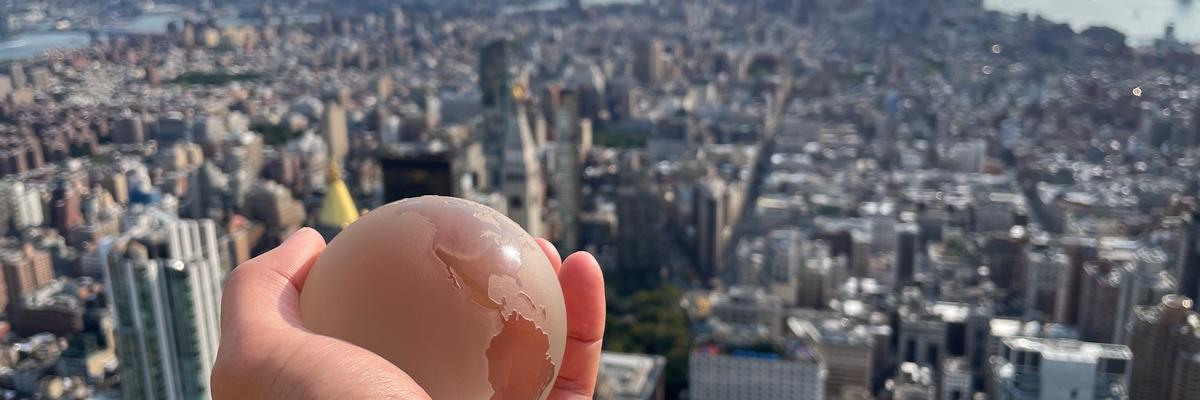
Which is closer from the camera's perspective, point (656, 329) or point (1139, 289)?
point (1139, 289)

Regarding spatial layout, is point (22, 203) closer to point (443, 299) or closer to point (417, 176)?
point (417, 176)

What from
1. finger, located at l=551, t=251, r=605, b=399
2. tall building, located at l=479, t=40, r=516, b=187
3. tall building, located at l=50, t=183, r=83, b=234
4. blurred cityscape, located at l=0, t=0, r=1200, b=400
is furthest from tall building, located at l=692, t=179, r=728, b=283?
finger, located at l=551, t=251, r=605, b=399

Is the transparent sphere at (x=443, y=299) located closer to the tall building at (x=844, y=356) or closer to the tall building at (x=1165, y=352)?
the tall building at (x=1165, y=352)

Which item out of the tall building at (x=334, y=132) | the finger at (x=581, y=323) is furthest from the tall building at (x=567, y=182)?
the finger at (x=581, y=323)

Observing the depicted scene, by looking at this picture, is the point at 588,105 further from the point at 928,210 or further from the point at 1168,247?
the point at 1168,247

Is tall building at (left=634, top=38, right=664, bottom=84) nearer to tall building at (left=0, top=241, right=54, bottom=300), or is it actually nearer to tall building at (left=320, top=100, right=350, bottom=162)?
tall building at (left=320, top=100, right=350, bottom=162)

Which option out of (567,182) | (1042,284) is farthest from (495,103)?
(1042,284)
